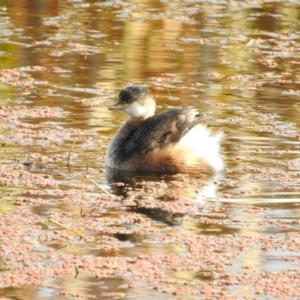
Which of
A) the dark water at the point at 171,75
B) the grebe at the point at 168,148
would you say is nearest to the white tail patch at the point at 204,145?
the grebe at the point at 168,148

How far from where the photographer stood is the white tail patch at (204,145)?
31.4 feet

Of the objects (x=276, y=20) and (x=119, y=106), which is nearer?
(x=119, y=106)

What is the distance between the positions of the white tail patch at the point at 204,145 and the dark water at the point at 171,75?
145mm

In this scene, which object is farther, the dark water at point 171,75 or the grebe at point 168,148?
the grebe at point 168,148

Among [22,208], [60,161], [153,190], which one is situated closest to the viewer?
[22,208]

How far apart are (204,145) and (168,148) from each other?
35 cm

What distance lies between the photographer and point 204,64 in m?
13.6

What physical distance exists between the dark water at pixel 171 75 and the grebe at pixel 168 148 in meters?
0.19

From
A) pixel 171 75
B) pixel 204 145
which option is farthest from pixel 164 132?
pixel 171 75

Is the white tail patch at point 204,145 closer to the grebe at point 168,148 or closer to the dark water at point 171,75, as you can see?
the grebe at point 168,148

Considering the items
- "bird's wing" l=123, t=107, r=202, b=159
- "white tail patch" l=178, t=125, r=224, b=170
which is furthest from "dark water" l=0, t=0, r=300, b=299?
"bird's wing" l=123, t=107, r=202, b=159

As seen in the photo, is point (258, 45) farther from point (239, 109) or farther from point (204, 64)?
point (239, 109)

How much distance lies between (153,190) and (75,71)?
4.56 metres

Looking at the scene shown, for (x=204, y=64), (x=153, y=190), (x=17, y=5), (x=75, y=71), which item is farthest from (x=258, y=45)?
(x=153, y=190)
